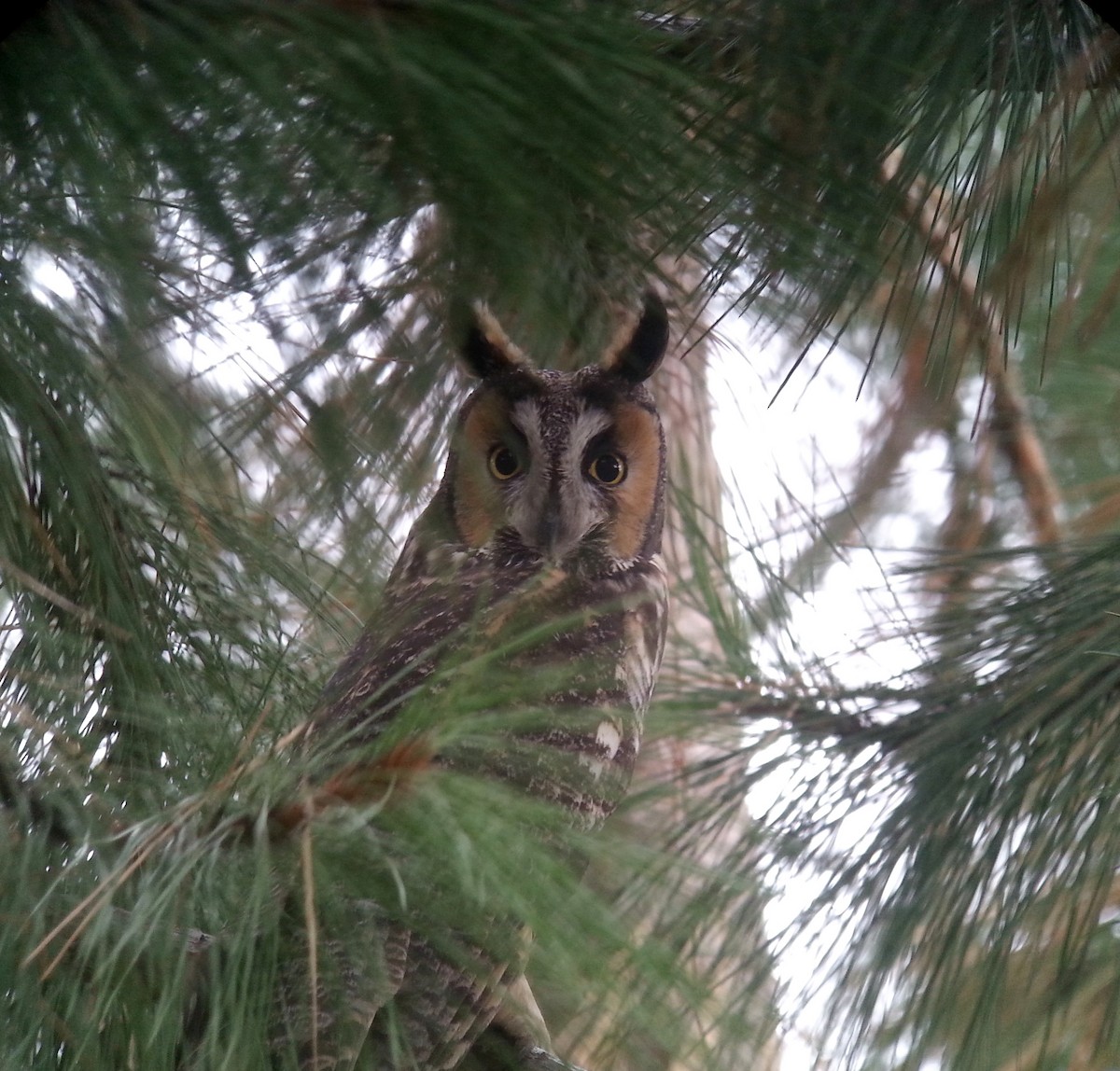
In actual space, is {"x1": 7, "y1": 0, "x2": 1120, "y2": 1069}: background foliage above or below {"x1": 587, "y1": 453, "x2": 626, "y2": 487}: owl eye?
below

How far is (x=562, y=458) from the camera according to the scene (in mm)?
1602

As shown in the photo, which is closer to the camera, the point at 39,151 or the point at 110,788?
the point at 39,151

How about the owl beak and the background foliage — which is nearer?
the background foliage

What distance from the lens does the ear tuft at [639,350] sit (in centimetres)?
160

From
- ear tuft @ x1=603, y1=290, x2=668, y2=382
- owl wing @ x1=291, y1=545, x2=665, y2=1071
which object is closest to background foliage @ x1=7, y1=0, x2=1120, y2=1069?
owl wing @ x1=291, y1=545, x2=665, y2=1071

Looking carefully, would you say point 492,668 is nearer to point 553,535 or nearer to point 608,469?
point 553,535

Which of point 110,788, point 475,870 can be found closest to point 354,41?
point 475,870

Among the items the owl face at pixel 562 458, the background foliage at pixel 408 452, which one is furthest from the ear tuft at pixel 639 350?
the background foliage at pixel 408 452

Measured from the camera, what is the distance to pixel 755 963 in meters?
1.03

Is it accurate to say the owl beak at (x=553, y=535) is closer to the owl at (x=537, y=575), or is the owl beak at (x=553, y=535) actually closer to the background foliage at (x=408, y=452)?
the owl at (x=537, y=575)

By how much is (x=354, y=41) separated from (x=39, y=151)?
0.83 feet

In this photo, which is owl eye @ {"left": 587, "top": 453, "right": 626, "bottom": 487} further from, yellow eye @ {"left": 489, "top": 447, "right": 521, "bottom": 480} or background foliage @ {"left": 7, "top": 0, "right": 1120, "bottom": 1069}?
background foliage @ {"left": 7, "top": 0, "right": 1120, "bottom": 1069}

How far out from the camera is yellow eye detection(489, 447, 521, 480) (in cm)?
165

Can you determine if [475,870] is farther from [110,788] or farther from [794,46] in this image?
[794,46]
